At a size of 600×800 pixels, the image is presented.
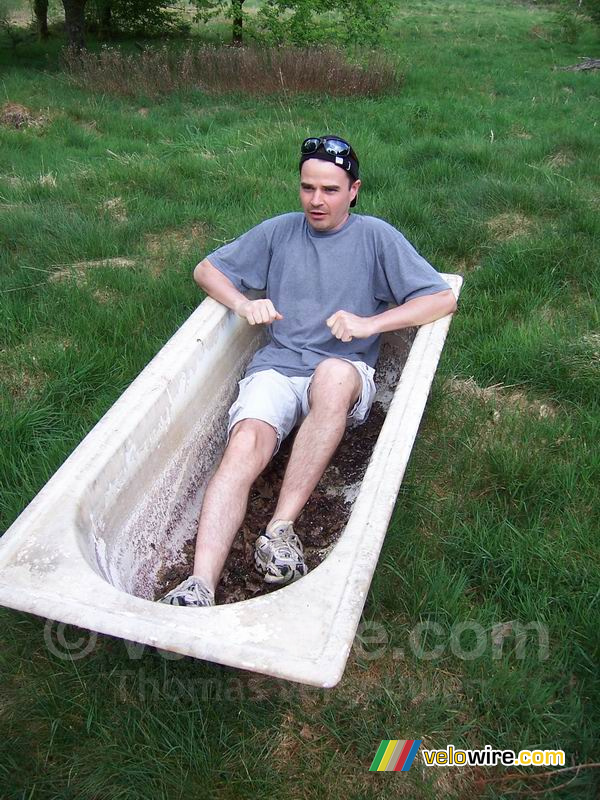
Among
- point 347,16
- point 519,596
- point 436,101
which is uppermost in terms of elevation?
point 347,16

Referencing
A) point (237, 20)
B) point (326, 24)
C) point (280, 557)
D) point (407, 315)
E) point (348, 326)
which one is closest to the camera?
point (280, 557)

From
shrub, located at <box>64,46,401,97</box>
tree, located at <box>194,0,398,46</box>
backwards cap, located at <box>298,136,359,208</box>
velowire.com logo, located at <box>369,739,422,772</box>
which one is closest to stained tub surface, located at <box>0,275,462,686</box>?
velowire.com logo, located at <box>369,739,422,772</box>

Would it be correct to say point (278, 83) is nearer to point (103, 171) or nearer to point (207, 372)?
point (103, 171)

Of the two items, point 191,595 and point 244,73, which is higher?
point 244,73

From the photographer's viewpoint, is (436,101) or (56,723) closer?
(56,723)

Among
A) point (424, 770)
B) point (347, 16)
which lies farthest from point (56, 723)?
point (347, 16)

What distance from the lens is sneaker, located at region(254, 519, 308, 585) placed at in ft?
6.00

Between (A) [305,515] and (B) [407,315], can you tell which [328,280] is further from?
(A) [305,515]

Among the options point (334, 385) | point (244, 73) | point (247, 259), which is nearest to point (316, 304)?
point (247, 259)

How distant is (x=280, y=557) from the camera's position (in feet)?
6.02

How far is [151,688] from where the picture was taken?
1.71 meters

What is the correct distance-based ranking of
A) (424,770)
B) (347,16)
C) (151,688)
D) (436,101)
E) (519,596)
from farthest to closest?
(347,16) → (436,101) → (519,596) → (151,688) → (424,770)

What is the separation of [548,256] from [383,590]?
2.44 m

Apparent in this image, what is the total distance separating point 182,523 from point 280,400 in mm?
536
